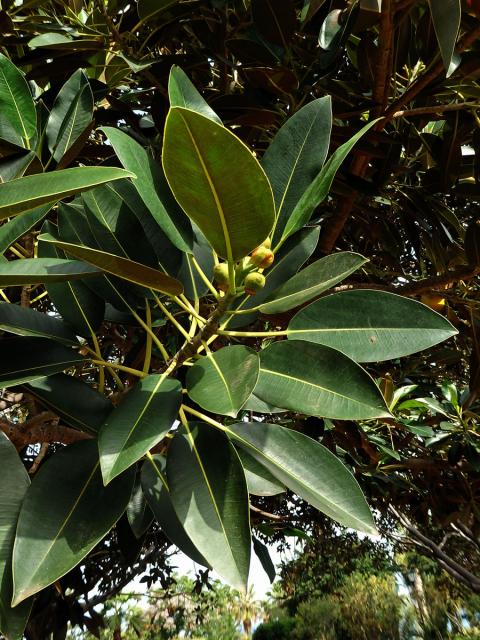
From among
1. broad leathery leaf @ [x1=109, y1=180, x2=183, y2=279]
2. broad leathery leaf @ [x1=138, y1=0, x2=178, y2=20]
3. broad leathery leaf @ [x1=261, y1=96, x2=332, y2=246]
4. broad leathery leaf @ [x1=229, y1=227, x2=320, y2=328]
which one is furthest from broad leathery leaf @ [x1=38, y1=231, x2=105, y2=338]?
broad leathery leaf @ [x1=138, y1=0, x2=178, y2=20]

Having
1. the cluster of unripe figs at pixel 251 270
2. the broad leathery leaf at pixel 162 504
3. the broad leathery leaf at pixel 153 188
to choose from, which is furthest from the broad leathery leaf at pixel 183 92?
the broad leathery leaf at pixel 162 504

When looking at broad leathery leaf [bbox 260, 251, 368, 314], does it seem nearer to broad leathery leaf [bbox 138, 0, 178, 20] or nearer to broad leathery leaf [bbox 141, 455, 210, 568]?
broad leathery leaf [bbox 141, 455, 210, 568]

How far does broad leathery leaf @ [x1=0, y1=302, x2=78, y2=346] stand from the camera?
0.85 meters

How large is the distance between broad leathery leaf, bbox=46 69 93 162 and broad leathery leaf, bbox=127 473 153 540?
A: 65cm

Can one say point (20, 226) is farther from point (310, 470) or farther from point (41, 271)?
point (310, 470)

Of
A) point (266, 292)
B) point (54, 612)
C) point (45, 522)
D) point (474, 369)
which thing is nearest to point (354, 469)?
point (474, 369)

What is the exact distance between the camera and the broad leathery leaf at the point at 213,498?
69cm

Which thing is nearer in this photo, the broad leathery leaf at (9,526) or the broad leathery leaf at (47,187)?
the broad leathery leaf at (47,187)

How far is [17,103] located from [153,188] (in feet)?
1.35

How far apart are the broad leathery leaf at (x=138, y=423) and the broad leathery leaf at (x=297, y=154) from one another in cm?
31

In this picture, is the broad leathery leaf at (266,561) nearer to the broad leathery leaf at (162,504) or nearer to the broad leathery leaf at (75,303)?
the broad leathery leaf at (162,504)

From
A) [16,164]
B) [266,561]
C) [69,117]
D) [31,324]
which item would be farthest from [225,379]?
[266,561]

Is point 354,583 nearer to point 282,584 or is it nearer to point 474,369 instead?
point 282,584

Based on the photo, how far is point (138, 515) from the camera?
3.84ft
